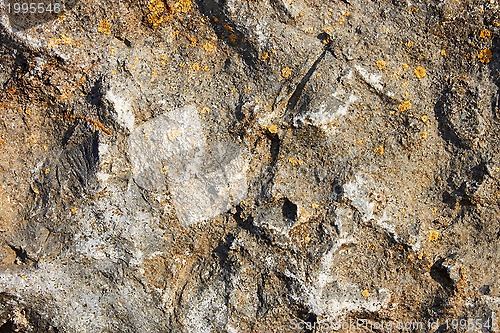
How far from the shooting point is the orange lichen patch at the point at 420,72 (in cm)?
243

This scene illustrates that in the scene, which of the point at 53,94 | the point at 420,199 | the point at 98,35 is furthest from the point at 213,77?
the point at 420,199

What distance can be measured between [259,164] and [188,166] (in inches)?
13.4

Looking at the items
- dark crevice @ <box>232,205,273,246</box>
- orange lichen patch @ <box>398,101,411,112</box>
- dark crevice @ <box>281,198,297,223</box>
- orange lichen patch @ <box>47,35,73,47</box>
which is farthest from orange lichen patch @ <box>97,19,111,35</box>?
orange lichen patch @ <box>398,101,411,112</box>

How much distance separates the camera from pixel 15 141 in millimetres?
2492

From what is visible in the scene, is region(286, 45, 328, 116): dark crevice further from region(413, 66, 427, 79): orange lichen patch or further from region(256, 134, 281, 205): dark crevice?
region(413, 66, 427, 79): orange lichen patch

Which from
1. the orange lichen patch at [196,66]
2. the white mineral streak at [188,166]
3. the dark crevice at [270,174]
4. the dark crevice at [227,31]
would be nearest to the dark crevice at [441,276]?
the dark crevice at [270,174]

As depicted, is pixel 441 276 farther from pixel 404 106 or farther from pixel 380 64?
pixel 380 64

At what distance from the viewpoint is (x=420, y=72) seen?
7.97 feet

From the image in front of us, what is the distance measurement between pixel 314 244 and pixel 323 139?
50 centimetres

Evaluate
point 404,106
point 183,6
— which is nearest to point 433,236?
point 404,106

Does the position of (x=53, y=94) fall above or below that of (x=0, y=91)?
above

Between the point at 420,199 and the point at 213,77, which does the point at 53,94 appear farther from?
the point at 420,199

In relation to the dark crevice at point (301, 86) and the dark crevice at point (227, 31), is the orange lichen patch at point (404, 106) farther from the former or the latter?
the dark crevice at point (227, 31)

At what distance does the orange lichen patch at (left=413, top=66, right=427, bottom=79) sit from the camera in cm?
243
